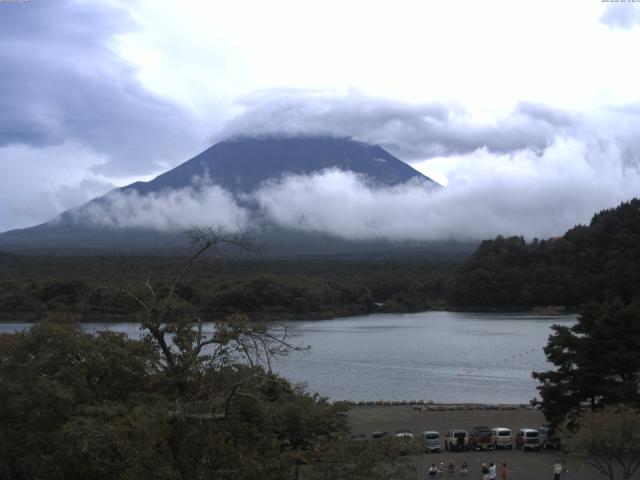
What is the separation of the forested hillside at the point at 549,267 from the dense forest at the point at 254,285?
15.5 ft

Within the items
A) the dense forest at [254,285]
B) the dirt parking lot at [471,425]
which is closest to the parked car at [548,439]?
the dirt parking lot at [471,425]

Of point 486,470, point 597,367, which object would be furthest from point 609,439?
point 597,367

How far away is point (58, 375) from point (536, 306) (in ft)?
219

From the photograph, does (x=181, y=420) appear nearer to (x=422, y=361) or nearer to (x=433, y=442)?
(x=433, y=442)

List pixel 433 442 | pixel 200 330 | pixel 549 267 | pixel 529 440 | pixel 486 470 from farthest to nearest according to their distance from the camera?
pixel 549 267
pixel 433 442
pixel 529 440
pixel 486 470
pixel 200 330

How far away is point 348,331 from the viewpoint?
52.2 m

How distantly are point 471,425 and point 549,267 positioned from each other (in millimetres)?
53811

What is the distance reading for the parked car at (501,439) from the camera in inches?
661

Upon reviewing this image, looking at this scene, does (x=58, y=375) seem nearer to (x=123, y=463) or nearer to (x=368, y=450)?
(x=123, y=463)

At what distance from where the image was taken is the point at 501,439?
16859mm

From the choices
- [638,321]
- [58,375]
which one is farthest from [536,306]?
[58,375]

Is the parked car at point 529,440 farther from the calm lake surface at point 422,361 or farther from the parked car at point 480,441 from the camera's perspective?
the calm lake surface at point 422,361

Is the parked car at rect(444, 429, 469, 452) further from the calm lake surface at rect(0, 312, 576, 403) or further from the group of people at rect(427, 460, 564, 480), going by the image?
the calm lake surface at rect(0, 312, 576, 403)

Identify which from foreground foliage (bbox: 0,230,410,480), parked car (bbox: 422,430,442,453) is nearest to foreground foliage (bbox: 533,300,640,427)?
parked car (bbox: 422,430,442,453)
